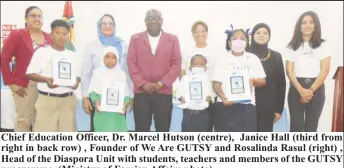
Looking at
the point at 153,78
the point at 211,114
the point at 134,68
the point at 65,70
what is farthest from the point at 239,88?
the point at 65,70

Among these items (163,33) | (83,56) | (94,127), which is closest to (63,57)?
(83,56)

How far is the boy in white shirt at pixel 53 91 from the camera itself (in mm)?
3105

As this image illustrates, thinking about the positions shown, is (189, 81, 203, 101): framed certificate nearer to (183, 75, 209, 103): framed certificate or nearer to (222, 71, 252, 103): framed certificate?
(183, 75, 209, 103): framed certificate

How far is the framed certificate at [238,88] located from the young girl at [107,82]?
0.78 meters

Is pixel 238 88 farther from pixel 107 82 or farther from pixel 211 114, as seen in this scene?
pixel 107 82

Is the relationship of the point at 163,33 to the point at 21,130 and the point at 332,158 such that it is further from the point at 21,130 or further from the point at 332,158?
the point at 332,158

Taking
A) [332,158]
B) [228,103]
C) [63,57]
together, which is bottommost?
[332,158]

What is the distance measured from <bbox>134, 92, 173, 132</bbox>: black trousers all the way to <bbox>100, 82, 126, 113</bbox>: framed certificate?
13 cm

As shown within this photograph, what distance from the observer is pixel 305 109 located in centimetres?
323

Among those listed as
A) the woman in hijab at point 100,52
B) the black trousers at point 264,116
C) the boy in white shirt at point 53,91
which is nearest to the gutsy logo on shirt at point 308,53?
the black trousers at point 264,116

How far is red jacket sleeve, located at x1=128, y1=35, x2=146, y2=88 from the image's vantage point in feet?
10.4

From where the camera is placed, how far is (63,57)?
3.18 m

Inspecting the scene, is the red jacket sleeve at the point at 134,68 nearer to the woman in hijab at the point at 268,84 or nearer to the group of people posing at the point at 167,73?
the group of people posing at the point at 167,73

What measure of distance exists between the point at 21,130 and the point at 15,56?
1.84 ft
